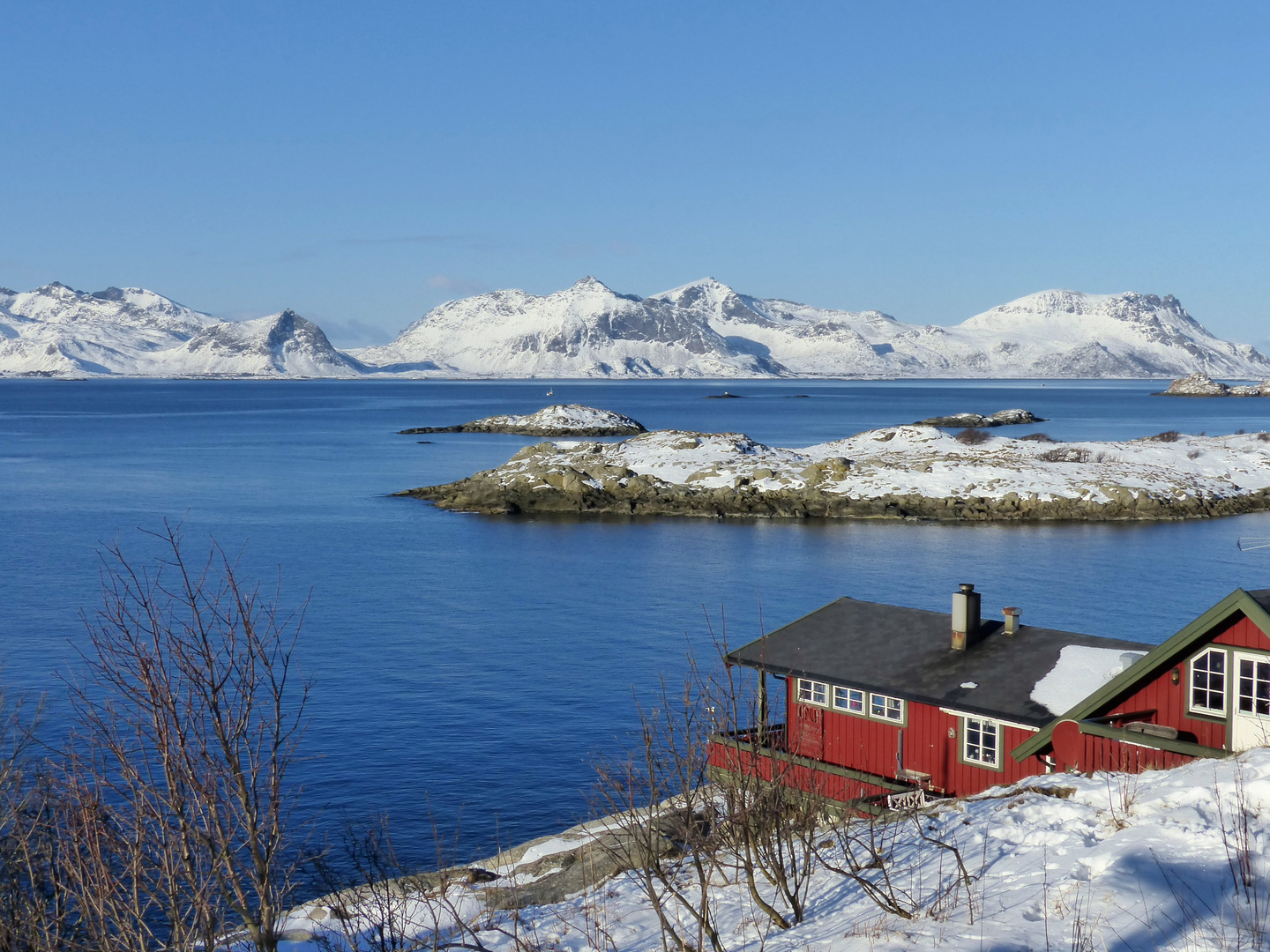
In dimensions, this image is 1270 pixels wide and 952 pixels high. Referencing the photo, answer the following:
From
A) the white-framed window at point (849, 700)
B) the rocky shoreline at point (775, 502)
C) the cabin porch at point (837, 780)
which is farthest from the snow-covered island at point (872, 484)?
the white-framed window at point (849, 700)

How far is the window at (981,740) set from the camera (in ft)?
58.6

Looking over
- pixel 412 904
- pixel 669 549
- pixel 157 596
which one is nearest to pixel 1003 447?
pixel 669 549

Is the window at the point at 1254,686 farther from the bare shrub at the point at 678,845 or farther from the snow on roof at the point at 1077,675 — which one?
the bare shrub at the point at 678,845

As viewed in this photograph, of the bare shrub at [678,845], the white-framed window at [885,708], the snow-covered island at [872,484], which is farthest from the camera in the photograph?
the snow-covered island at [872,484]

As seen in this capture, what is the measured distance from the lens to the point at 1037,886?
9039mm

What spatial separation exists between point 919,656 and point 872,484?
163 feet

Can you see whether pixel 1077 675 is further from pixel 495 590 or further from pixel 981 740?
pixel 495 590

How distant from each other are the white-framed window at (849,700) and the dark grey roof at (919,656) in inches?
14.1

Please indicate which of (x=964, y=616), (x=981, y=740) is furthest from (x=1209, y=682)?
(x=964, y=616)

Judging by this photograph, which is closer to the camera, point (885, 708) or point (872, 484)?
point (885, 708)

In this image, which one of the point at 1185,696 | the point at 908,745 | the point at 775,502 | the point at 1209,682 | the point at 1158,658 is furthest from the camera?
the point at 775,502

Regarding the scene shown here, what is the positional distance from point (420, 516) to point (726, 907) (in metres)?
54.8

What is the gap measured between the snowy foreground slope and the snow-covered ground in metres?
55.9

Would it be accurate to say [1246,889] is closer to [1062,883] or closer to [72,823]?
[1062,883]
